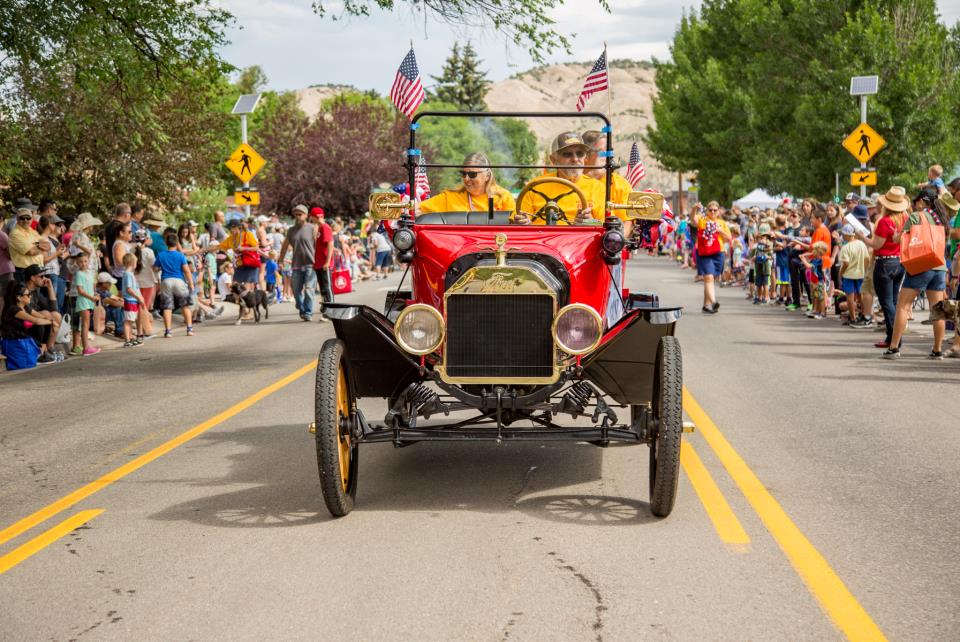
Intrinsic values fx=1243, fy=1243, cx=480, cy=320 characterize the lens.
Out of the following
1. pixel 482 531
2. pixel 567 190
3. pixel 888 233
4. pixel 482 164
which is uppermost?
pixel 482 164

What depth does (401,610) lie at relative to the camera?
4867mm

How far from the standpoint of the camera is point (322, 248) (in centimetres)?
2014

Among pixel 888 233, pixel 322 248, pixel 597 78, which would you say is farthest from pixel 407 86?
pixel 888 233

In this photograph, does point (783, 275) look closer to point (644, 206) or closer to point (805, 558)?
point (644, 206)

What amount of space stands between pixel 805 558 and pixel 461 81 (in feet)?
480

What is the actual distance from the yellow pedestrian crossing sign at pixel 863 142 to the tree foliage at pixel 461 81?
124 metres

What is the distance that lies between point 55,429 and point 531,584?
19.5 ft

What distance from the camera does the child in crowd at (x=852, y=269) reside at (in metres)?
18.4

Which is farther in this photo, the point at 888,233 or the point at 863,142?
the point at 863,142

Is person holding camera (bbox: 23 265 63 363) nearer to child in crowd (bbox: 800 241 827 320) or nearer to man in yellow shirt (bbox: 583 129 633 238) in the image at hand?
man in yellow shirt (bbox: 583 129 633 238)

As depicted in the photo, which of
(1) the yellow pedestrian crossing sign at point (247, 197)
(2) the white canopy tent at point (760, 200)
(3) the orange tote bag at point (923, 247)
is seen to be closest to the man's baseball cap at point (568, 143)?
(3) the orange tote bag at point (923, 247)

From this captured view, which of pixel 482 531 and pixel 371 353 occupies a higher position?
pixel 371 353

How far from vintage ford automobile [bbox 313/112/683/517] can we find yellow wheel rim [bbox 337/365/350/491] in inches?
0.4

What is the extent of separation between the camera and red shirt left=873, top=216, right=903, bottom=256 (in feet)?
49.9
